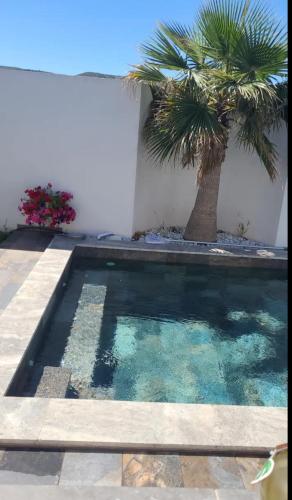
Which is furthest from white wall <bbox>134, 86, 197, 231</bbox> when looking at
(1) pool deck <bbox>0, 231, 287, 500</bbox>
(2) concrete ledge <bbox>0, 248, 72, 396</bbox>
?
(1) pool deck <bbox>0, 231, 287, 500</bbox>

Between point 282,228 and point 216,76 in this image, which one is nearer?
point 216,76

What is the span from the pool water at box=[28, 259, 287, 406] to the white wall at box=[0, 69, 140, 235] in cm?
167

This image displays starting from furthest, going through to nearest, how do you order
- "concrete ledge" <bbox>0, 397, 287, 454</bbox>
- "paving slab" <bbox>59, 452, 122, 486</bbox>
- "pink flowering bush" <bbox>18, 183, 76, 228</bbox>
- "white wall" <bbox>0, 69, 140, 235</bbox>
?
"pink flowering bush" <bbox>18, 183, 76, 228</bbox> < "white wall" <bbox>0, 69, 140, 235</bbox> < "concrete ledge" <bbox>0, 397, 287, 454</bbox> < "paving slab" <bbox>59, 452, 122, 486</bbox>

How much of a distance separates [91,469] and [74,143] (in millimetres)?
6655

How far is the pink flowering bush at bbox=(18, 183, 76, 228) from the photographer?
7648 mm

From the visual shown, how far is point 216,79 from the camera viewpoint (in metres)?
6.83

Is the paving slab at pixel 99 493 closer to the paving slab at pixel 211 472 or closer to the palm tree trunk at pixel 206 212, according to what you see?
the paving slab at pixel 211 472

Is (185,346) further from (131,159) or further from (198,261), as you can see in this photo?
(131,159)

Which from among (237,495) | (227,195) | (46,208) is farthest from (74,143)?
(237,495)

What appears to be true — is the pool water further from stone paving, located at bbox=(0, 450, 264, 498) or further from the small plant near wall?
the small plant near wall

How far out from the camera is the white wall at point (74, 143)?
24.7ft

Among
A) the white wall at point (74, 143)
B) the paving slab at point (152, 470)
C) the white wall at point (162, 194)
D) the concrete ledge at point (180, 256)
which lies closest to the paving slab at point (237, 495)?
the paving slab at point (152, 470)

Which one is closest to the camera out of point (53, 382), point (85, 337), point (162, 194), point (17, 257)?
point (53, 382)

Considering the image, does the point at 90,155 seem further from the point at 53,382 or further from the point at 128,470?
the point at 128,470
